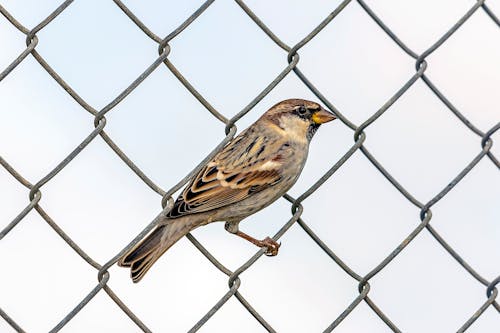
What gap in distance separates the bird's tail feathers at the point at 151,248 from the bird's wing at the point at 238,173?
0.62 feet

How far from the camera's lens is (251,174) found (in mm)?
3670

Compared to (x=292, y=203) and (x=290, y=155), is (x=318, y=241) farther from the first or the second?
(x=290, y=155)

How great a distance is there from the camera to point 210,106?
2.58m

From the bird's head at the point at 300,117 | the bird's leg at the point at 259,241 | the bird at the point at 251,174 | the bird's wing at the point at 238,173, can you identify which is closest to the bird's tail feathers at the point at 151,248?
the bird at the point at 251,174

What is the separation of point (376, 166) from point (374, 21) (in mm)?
406

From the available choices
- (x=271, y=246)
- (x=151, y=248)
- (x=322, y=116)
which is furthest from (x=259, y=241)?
(x=322, y=116)

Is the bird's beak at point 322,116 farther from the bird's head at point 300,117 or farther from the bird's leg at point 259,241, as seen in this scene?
the bird's leg at point 259,241

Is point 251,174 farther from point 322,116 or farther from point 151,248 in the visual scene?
point 151,248

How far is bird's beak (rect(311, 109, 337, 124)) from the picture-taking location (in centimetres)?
382

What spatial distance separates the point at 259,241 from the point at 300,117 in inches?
24.6

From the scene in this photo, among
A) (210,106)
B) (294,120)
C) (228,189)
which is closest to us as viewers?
(210,106)

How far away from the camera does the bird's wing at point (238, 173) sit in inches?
137

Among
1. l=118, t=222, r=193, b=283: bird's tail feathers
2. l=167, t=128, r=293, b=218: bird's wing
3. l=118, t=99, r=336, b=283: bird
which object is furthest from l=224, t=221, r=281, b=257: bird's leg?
l=118, t=222, r=193, b=283: bird's tail feathers

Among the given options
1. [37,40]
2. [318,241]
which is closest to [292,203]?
[318,241]
